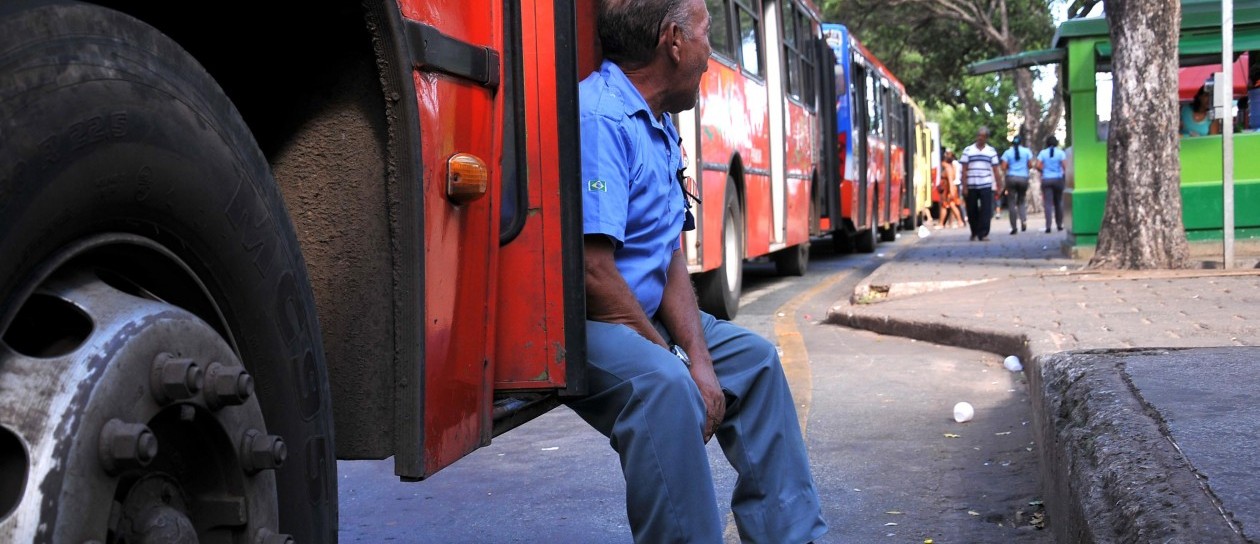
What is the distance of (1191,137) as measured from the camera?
1469 centimetres

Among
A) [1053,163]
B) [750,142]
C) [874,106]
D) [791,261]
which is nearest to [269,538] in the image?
[750,142]

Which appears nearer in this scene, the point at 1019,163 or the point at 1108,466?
the point at 1108,466

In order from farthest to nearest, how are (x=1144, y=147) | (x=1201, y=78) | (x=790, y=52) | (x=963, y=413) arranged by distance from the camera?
(x=1201, y=78)
(x=790, y=52)
(x=1144, y=147)
(x=963, y=413)

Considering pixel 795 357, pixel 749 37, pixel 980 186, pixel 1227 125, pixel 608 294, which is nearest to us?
pixel 608 294

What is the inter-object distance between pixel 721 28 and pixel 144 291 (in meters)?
8.91

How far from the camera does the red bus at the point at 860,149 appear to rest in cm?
1770

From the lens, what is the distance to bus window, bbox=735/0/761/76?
442 inches

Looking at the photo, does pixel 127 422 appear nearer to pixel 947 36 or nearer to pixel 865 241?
pixel 865 241

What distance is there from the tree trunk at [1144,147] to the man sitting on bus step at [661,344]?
9562mm

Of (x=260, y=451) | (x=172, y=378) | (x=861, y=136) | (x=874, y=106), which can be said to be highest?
(x=874, y=106)

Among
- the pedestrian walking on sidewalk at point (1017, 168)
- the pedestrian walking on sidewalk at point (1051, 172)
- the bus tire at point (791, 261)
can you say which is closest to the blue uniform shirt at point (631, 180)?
the bus tire at point (791, 261)

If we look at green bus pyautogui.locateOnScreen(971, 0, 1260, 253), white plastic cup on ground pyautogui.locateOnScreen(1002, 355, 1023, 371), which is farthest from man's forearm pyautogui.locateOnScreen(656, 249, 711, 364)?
green bus pyautogui.locateOnScreen(971, 0, 1260, 253)

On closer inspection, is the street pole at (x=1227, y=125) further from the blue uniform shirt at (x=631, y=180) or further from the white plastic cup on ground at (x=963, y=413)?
the blue uniform shirt at (x=631, y=180)

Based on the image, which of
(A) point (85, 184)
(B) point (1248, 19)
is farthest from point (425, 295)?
(B) point (1248, 19)
